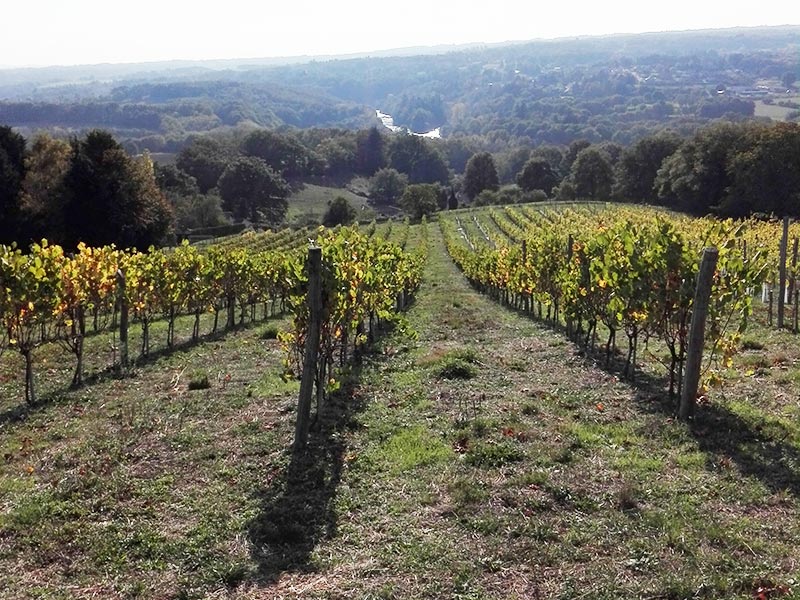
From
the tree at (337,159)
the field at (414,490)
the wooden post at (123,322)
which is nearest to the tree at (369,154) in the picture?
the tree at (337,159)

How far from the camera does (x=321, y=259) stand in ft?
30.2

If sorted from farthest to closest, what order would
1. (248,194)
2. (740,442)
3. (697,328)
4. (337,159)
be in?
1. (337,159)
2. (248,194)
3. (697,328)
4. (740,442)

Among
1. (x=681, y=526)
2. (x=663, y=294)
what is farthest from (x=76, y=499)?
(x=663, y=294)

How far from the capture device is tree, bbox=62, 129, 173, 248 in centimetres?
3941

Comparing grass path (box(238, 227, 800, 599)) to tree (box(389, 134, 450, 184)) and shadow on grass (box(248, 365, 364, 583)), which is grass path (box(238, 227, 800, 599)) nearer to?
shadow on grass (box(248, 365, 364, 583))

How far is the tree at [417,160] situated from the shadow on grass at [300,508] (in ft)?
502

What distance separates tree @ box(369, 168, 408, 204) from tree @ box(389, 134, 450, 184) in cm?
2471

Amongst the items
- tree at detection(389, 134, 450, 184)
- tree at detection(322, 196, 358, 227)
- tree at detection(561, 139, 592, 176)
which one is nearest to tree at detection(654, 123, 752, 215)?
tree at detection(322, 196, 358, 227)

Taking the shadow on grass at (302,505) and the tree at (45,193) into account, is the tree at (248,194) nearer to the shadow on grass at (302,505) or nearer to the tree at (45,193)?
the tree at (45,193)

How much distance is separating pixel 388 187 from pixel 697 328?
126534 millimetres

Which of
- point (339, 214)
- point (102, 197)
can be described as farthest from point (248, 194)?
point (102, 197)

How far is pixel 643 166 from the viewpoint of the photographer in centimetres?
8662

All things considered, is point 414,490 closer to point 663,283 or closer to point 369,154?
point 663,283

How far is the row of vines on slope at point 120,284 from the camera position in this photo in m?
11.8
